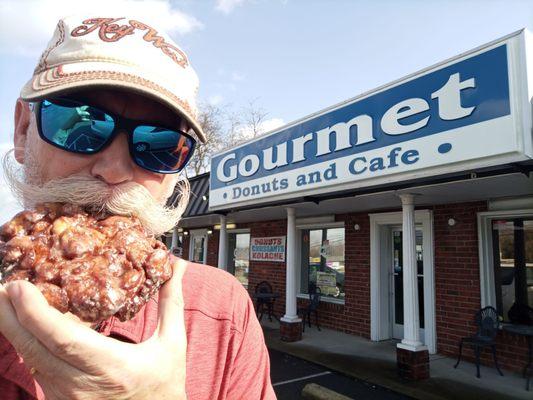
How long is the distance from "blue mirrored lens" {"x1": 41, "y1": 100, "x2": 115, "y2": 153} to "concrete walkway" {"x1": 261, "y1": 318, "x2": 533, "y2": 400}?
19.4ft

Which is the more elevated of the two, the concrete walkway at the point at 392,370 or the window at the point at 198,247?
the window at the point at 198,247

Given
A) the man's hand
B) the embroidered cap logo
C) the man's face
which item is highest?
the embroidered cap logo

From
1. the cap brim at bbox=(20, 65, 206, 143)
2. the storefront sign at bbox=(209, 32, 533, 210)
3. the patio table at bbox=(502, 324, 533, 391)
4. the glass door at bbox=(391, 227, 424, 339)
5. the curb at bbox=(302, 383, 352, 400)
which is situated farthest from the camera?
the glass door at bbox=(391, 227, 424, 339)

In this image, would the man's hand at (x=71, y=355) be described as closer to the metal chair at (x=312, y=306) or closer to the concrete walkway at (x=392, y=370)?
the concrete walkway at (x=392, y=370)

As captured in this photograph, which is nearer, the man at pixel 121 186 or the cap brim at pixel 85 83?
the man at pixel 121 186

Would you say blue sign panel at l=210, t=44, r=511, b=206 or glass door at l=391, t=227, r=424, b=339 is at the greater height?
blue sign panel at l=210, t=44, r=511, b=206

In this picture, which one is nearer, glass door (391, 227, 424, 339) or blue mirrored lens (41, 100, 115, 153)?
blue mirrored lens (41, 100, 115, 153)

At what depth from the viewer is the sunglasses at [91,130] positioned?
1.07 m

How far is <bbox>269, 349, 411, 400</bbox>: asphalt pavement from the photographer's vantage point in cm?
559

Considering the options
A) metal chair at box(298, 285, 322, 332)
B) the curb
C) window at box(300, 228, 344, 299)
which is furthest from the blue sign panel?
metal chair at box(298, 285, 322, 332)

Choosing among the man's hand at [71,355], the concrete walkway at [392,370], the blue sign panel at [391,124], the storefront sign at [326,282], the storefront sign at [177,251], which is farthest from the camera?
the storefront sign at [177,251]

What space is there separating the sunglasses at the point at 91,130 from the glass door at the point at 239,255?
11488 millimetres

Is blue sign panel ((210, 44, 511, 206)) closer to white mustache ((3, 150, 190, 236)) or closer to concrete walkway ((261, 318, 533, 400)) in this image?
concrete walkway ((261, 318, 533, 400))

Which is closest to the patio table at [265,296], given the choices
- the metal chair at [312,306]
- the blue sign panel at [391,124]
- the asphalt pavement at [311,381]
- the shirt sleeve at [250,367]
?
the metal chair at [312,306]
